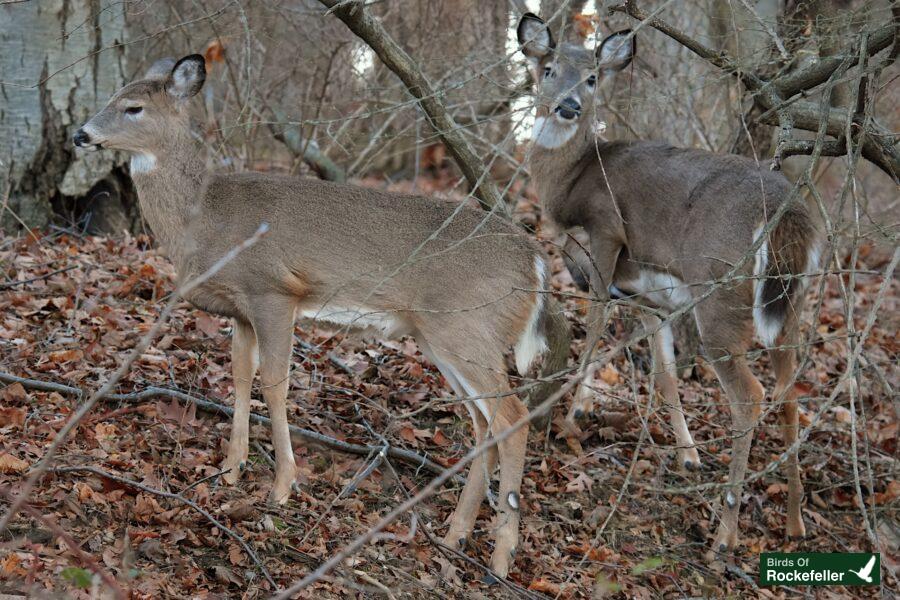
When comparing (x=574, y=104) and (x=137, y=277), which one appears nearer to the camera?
(x=574, y=104)

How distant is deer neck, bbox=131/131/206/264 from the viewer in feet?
18.9

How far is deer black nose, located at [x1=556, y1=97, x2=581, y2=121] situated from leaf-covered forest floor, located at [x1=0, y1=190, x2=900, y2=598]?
1770 millimetres

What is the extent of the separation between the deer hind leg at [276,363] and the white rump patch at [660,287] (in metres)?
2.42

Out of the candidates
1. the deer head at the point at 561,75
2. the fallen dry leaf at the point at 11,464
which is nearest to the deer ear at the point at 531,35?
the deer head at the point at 561,75

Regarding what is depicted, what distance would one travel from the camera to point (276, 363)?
548 centimetres

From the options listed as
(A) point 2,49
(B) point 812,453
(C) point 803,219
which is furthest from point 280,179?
(B) point 812,453

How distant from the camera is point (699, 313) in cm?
638

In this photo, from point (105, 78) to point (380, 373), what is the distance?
3730 mm

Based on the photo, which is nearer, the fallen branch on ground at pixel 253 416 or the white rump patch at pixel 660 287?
the fallen branch on ground at pixel 253 416

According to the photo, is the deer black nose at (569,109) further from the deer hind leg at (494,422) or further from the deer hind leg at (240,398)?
the deer hind leg at (240,398)

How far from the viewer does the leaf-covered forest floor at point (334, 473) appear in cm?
462

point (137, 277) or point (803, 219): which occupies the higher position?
point (803, 219)

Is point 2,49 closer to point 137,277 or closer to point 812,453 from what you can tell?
point 137,277

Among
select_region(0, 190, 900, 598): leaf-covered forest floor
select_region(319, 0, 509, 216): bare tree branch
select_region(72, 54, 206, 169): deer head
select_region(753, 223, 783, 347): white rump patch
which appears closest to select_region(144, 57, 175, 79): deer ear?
select_region(72, 54, 206, 169): deer head
